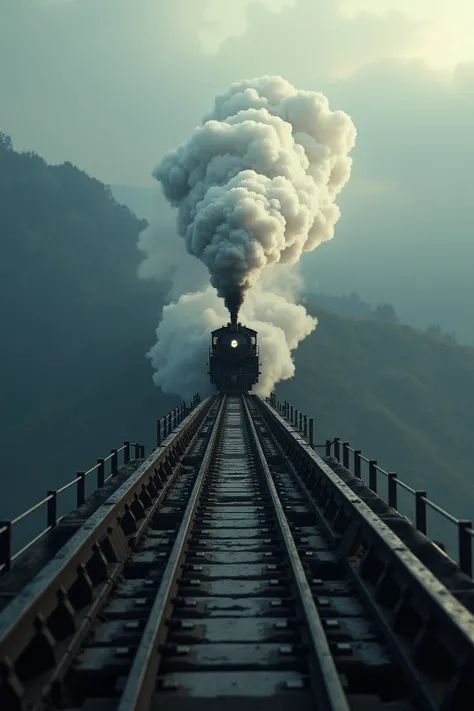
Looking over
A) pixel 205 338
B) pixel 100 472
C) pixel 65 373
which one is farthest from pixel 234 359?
pixel 65 373

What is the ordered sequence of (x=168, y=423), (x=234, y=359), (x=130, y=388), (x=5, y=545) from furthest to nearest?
1. (x=130, y=388)
2. (x=234, y=359)
3. (x=168, y=423)
4. (x=5, y=545)

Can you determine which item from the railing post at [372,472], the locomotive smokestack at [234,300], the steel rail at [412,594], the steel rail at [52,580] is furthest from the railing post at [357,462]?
the locomotive smokestack at [234,300]

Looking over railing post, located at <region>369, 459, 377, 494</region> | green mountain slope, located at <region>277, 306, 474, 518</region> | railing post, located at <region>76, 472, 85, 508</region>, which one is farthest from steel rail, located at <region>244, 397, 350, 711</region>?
green mountain slope, located at <region>277, 306, 474, 518</region>

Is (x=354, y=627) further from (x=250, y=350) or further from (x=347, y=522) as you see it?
(x=250, y=350)

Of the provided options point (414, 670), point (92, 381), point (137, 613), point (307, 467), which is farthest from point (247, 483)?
point (92, 381)

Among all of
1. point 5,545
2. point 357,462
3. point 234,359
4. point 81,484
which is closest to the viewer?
point 5,545

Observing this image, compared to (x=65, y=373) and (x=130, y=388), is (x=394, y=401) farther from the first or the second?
(x=65, y=373)
